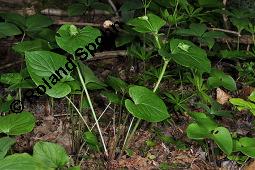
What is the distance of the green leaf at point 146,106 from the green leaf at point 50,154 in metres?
0.32

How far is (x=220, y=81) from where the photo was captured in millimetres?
2064

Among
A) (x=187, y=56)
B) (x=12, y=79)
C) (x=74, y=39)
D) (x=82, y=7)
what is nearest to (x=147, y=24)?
(x=187, y=56)

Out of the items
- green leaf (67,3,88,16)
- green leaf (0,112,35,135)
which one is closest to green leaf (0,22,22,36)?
green leaf (67,3,88,16)

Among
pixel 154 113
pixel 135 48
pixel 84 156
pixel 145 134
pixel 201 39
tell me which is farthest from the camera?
pixel 135 48

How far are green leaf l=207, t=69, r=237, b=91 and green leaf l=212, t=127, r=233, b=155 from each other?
1.59ft

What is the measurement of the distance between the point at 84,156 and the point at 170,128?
1.80 ft

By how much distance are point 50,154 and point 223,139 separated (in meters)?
0.71

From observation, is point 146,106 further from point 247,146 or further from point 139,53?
point 139,53

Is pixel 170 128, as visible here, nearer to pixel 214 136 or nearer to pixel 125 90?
pixel 125 90

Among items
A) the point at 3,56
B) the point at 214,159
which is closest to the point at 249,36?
the point at 214,159

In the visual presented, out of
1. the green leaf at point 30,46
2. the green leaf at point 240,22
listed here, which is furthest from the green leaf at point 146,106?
the green leaf at point 240,22

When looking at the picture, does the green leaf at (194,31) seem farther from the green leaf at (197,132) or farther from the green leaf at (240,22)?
the green leaf at (197,132)

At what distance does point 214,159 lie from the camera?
181cm

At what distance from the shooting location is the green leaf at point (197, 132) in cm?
153
